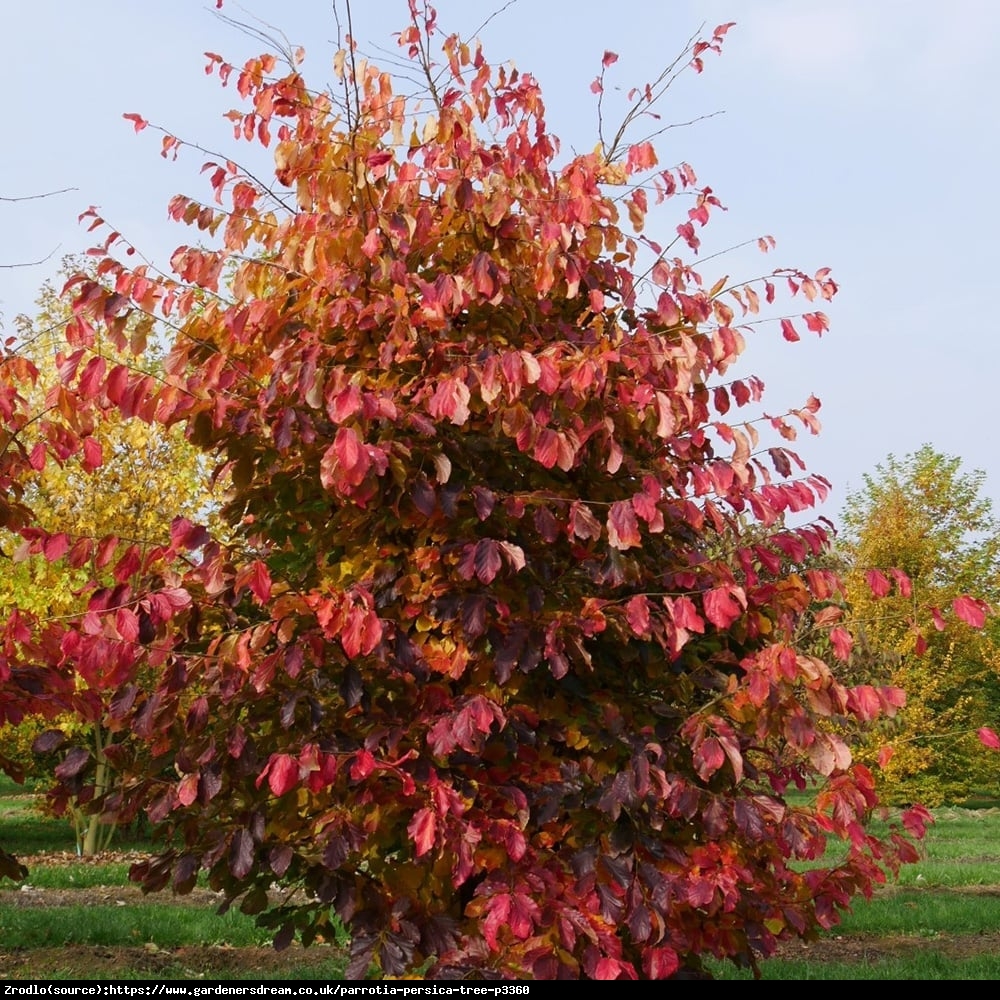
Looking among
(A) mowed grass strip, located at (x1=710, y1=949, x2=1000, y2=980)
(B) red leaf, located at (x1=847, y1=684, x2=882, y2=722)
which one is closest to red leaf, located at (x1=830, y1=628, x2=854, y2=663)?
(B) red leaf, located at (x1=847, y1=684, x2=882, y2=722)

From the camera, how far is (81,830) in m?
16.8

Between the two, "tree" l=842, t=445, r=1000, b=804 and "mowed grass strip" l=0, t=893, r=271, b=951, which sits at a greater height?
"tree" l=842, t=445, r=1000, b=804

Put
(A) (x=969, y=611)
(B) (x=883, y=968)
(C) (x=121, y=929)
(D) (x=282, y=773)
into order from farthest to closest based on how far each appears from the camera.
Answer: (C) (x=121, y=929)
(B) (x=883, y=968)
(A) (x=969, y=611)
(D) (x=282, y=773)

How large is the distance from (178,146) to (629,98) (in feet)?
6.31

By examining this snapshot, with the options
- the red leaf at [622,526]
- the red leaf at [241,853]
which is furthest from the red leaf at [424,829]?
the red leaf at [622,526]

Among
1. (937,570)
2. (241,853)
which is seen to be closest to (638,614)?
(241,853)

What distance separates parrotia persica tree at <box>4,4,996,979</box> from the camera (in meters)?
3.27

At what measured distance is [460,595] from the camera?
3.49 m

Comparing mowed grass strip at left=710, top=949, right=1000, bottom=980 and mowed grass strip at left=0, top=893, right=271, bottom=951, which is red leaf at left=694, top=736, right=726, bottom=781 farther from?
mowed grass strip at left=0, top=893, right=271, bottom=951

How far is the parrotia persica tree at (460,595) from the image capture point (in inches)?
129

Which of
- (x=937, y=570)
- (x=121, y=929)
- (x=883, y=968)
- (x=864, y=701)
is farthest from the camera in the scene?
(x=937, y=570)

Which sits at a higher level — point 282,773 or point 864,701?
point 864,701

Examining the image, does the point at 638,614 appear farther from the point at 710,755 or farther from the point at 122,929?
the point at 122,929

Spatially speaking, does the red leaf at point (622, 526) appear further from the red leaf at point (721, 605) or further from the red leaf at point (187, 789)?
the red leaf at point (187, 789)
